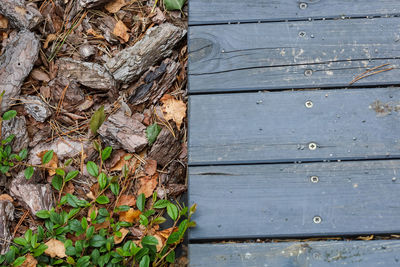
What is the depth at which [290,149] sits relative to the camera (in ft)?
5.75

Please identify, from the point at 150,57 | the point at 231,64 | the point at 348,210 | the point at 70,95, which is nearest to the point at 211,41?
the point at 231,64

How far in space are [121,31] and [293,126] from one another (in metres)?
1.10

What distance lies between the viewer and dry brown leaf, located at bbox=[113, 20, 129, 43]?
232 cm

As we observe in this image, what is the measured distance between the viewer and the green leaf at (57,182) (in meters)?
2.00

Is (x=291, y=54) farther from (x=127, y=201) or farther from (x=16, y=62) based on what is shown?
(x=16, y=62)

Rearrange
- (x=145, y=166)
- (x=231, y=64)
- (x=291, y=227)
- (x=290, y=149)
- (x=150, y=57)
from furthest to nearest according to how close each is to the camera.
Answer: (x=150, y=57) < (x=145, y=166) < (x=231, y=64) < (x=290, y=149) < (x=291, y=227)

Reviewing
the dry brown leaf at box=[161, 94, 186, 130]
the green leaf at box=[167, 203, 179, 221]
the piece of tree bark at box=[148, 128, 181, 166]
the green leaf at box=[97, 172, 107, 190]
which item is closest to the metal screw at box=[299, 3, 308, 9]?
the dry brown leaf at box=[161, 94, 186, 130]

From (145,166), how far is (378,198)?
3.37ft

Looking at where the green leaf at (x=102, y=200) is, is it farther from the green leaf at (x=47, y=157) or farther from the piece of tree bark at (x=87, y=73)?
the piece of tree bark at (x=87, y=73)

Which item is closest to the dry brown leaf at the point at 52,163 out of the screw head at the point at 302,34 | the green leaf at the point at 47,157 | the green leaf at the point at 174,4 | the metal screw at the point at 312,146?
the green leaf at the point at 47,157

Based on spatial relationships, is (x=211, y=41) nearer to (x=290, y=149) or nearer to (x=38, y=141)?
(x=290, y=149)

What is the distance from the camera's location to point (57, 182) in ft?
6.58

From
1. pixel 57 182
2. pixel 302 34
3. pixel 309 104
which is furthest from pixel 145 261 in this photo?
pixel 302 34

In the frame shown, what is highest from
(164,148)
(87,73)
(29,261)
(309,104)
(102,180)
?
(87,73)
